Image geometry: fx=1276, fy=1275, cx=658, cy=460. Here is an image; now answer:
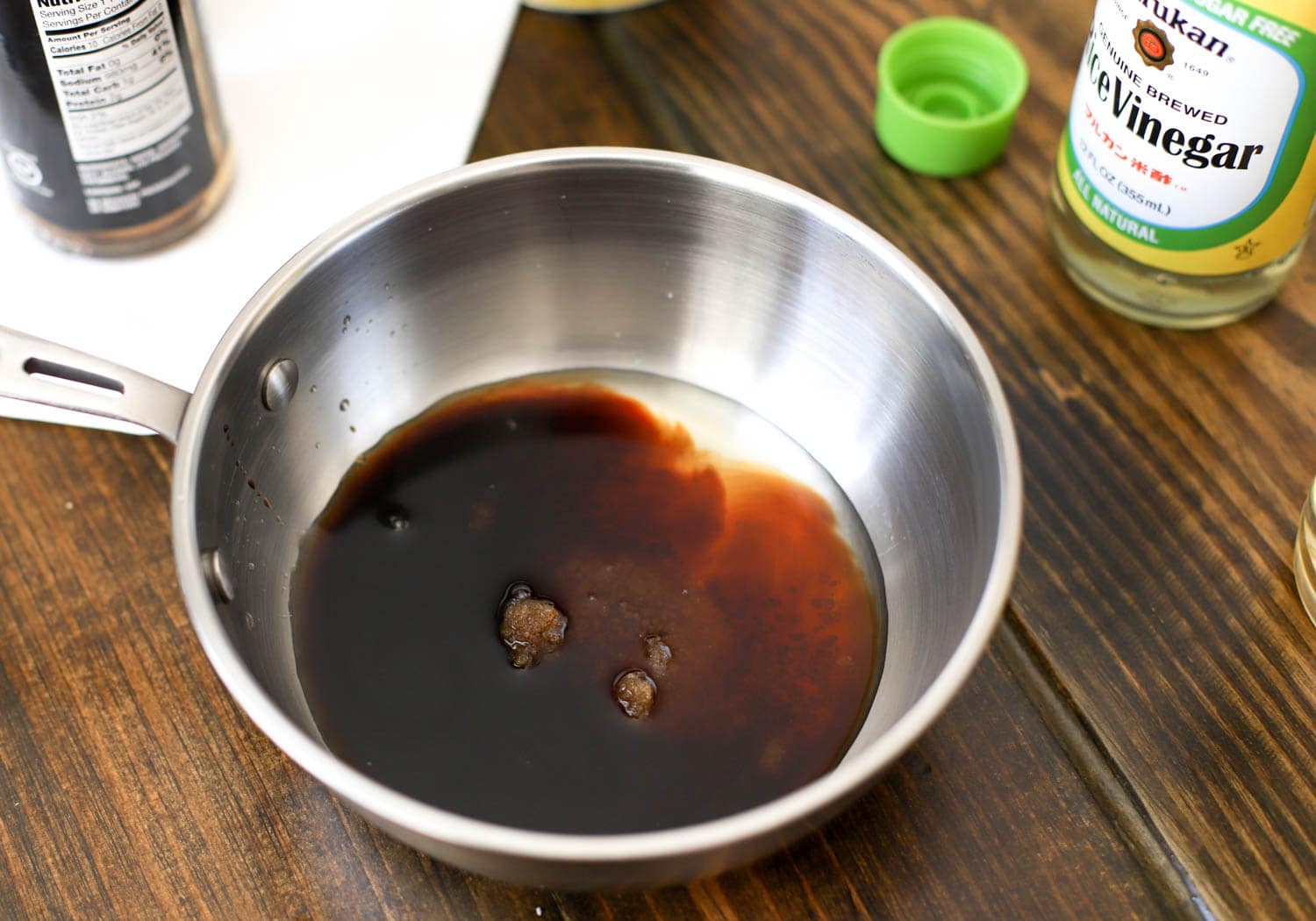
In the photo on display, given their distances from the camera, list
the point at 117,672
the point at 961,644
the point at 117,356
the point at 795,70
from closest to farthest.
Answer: the point at 961,644
the point at 117,672
the point at 117,356
the point at 795,70

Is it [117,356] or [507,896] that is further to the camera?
[117,356]

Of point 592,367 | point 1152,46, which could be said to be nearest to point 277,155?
point 592,367

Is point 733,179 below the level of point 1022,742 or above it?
above

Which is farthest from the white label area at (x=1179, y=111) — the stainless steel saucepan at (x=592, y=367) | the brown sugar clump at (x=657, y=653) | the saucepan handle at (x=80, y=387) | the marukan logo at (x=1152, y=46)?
the saucepan handle at (x=80, y=387)

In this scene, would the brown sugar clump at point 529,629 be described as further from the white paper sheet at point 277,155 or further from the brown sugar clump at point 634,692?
the white paper sheet at point 277,155

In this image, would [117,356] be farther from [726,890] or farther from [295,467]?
[726,890]

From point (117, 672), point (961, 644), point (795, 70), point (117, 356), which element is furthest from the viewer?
point (795, 70)

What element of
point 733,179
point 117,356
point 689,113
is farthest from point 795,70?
point 117,356

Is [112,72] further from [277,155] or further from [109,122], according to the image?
[277,155]
